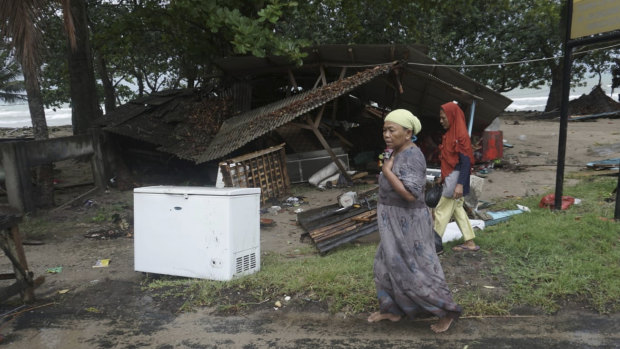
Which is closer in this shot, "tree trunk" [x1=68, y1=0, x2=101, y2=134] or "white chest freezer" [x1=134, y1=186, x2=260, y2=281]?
"white chest freezer" [x1=134, y1=186, x2=260, y2=281]

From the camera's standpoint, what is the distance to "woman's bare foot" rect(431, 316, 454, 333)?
328cm

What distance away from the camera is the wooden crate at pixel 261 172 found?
857 cm

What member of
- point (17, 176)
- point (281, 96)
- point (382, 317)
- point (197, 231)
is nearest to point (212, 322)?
point (197, 231)

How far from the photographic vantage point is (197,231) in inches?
171

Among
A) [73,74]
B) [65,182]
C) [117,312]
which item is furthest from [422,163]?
[73,74]

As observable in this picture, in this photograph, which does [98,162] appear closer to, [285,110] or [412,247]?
[285,110]

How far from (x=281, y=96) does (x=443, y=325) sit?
10687mm

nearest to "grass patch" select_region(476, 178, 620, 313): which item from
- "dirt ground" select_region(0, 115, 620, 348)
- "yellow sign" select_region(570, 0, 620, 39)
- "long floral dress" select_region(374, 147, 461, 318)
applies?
"dirt ground" select_region(0, 115, 620, 348)

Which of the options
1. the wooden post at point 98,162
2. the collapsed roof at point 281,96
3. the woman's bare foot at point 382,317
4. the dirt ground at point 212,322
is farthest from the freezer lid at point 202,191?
the wooden post at point 98,162

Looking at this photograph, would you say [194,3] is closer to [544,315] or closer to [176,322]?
[176,322]

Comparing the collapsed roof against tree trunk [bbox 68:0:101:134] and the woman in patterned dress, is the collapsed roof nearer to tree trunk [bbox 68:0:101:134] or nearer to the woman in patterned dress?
tree trunk [bbox 68:0:101:134]

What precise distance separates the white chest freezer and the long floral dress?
1.65 metres

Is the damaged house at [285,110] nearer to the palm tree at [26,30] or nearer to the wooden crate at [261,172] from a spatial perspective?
the wooden crate at [261,172]

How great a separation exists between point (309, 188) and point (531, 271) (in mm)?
6544
